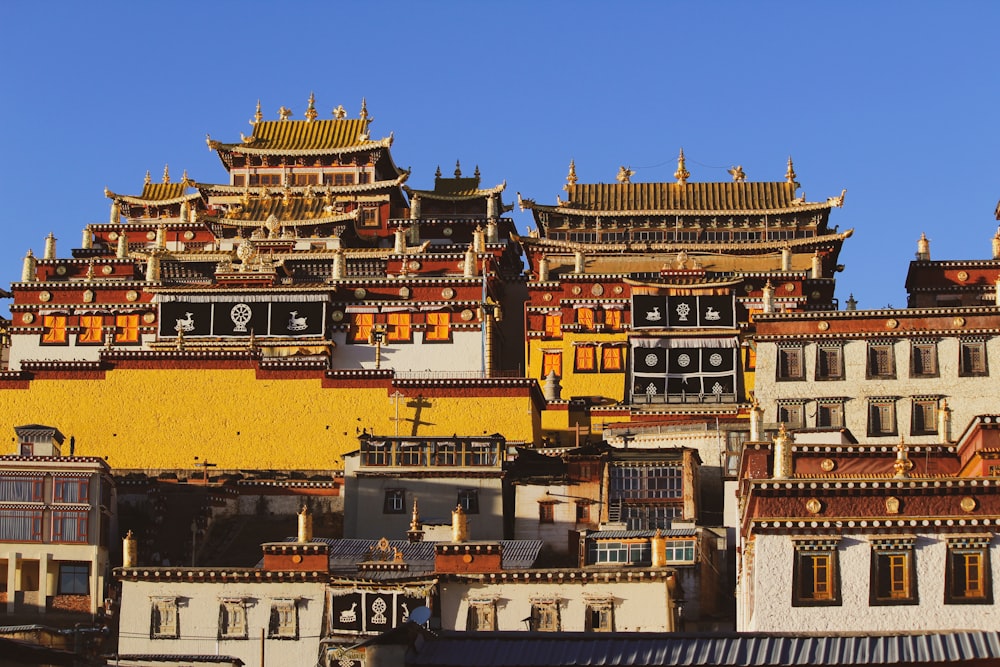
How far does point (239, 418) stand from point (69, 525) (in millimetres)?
13590

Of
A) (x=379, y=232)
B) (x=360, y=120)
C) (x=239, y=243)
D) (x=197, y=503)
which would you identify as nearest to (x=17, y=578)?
(x=197, y=503)

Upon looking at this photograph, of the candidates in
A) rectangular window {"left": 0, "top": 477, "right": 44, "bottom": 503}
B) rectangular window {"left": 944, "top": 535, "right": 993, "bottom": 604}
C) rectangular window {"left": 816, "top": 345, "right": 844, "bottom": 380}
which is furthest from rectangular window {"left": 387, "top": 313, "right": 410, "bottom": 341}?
rectangular window {"left": 944, "top": 535, "right": 993, "bottom": 604}

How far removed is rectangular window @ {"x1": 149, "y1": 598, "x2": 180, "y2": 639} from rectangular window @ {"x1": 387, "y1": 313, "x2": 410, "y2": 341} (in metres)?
30.5

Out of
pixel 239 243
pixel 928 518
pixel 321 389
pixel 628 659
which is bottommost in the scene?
pixel 628 659

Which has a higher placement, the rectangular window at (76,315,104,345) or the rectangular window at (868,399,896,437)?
the rectangular window at (76,315,104,345)

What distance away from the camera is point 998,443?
47000mm

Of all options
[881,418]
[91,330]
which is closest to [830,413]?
[881,418]

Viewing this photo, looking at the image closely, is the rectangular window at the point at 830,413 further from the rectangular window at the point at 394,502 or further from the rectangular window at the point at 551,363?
the rectangular window at the point at 551,363

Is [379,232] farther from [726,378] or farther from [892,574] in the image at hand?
[892,574]

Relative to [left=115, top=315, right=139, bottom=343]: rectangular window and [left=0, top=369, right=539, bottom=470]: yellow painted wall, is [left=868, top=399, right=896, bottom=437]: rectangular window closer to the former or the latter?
[left=0, top=369, right=539, bottom=470]: yellow painted wall

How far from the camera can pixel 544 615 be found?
50.6 meters

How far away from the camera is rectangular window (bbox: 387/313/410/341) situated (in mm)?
82000

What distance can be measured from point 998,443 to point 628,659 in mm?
12358

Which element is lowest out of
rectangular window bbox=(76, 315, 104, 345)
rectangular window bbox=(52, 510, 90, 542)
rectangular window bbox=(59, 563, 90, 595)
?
rectangular window bbox=(59, 563, 90, 595)
